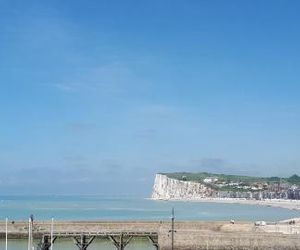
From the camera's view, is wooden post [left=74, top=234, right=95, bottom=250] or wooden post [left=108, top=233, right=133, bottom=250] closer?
wooden post [left=108, top=233, right=133, bottom=250]

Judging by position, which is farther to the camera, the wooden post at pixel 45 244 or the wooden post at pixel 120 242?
the wooden post at pixel 120 242

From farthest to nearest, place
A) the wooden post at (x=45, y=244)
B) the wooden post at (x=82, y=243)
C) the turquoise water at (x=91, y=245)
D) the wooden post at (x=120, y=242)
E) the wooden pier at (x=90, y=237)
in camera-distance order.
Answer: the turquoise water at (x=91, y=245) → the wooden post at (x=82, y=243) → the wooden post at (x=120, y=242) → the wooden pier at (x=90, y=237) → the wooden post at (x=45, y=244)

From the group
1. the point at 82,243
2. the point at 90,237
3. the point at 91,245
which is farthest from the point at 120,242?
the point at 91,245

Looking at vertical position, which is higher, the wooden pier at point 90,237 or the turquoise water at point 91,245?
the wooden pier at point 90,237

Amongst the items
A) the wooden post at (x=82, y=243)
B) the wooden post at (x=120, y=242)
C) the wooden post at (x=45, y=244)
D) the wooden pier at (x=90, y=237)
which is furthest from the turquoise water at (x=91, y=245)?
the wooden post at (x=45, y=244)

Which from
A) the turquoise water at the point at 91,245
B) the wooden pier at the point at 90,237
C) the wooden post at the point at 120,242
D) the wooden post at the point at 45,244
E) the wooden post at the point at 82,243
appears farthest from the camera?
the turquoise water at the point at 91,245

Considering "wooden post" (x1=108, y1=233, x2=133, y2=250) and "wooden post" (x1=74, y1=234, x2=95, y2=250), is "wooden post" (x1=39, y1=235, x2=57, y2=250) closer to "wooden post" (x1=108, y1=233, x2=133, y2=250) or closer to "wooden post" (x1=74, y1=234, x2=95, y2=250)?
"wooden post" (x1=74, y1=234, x2=95, y2=250)

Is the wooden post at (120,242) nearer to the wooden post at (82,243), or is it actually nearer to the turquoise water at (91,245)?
the wooden post at (82,243)

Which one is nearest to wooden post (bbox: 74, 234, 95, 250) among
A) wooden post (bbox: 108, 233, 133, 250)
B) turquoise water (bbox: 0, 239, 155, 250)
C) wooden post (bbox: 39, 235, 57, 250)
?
wooden post (bbox: 108, 233, 133, 250)

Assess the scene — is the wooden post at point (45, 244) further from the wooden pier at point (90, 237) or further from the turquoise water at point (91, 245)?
the turquoise water at point (91, 245)

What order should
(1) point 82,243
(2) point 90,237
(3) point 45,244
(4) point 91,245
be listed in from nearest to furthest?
(3) point 45,244 < (1) point 82,243 < (2) point 90,237 < (4) point 91,245

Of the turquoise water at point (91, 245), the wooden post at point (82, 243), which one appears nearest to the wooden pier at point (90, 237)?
the wooden post at point (82, 243)

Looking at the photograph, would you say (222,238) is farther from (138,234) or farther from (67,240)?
(67,240)

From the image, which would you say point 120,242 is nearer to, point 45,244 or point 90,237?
point 90,237
